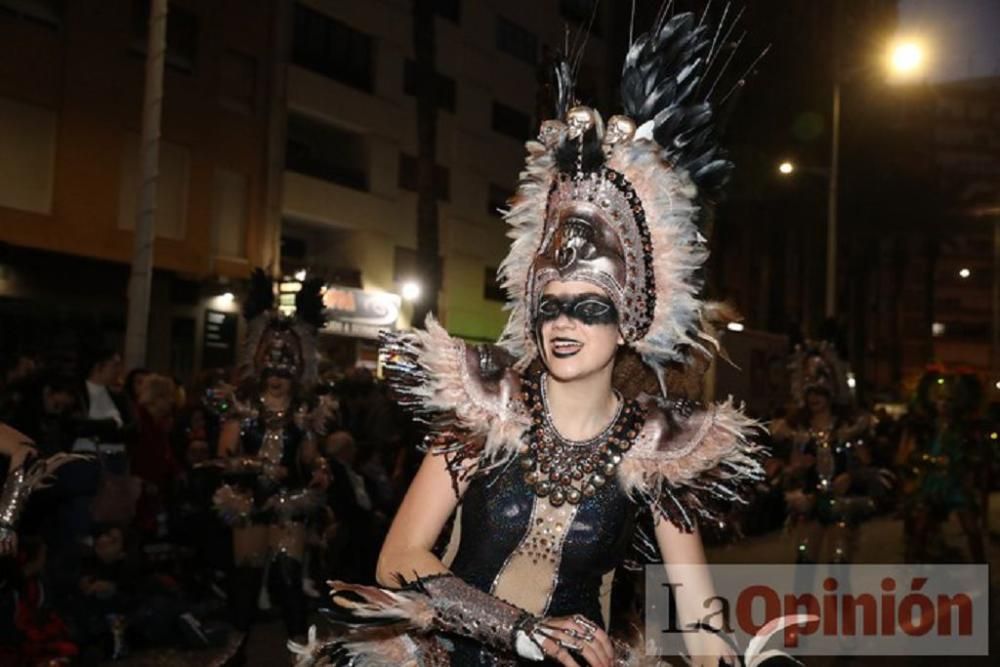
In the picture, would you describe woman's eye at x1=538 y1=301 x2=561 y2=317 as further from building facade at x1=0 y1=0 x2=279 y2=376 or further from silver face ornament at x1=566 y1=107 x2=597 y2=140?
building facade at x1=0 y1=0 x2=279 y2=376

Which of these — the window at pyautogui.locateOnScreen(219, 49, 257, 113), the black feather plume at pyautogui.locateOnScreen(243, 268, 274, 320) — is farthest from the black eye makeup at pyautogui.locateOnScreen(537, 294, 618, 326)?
the window at pyautogui.locateOnScreen(219, 49, 257, 113)

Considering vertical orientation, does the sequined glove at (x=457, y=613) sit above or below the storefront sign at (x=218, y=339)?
below

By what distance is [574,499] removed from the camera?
3369mm

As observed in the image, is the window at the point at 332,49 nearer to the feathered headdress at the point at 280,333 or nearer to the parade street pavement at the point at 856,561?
the parade street pavement at the point at 856,561

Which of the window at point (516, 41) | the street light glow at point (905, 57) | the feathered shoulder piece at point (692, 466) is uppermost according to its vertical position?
the window at point (516, 41)

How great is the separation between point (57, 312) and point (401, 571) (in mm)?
17309

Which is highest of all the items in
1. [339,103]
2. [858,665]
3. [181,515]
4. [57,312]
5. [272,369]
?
[339,103]

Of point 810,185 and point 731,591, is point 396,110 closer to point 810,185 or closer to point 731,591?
point 810,185

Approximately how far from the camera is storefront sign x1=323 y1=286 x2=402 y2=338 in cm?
2534

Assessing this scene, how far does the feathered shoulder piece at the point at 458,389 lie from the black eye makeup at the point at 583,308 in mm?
288

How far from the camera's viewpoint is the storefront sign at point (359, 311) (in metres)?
25.3

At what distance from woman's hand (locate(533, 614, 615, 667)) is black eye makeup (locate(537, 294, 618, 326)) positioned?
878mm

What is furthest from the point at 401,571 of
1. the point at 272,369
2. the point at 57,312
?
the point at 57,312

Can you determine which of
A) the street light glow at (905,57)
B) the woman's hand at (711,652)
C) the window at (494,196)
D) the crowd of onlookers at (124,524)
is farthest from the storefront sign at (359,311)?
the woman's hand at (711,652)
